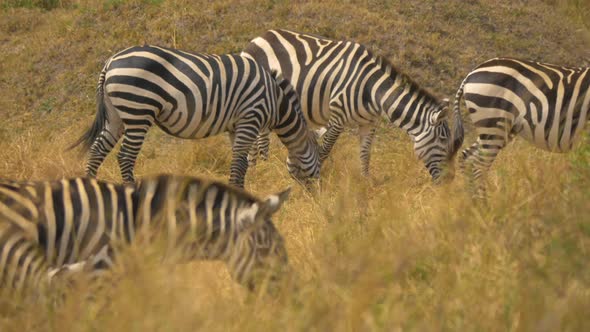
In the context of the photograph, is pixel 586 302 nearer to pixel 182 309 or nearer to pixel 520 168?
pixel 182 309

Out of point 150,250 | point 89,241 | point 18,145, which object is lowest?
point 18,145

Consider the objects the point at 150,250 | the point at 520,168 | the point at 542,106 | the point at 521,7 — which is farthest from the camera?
the point at 521,7

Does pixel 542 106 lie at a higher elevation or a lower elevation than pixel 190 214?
higher

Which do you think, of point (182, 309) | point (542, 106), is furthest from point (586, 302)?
point (542, 106)

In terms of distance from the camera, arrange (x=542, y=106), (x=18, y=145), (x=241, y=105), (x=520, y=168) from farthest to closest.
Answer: (x=18, y=145), (x=241, y=105), (x=542, y=106), (x=520, y=168)

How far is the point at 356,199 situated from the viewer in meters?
5.59

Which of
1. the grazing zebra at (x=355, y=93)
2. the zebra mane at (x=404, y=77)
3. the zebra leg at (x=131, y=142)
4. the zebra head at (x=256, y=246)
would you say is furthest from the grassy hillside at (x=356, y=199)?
→ the zebra mane at (x=404, y=77)

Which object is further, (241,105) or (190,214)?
(241,105)

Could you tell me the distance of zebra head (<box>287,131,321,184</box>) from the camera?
786 cm

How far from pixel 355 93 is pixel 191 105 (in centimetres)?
206

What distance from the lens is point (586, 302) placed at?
331cm

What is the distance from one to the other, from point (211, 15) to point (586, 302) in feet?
35.8

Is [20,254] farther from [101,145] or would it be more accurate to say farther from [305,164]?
[305,164]

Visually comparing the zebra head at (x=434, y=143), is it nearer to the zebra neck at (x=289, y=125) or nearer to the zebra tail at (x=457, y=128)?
the zebra tail at (x=457, y=128)
